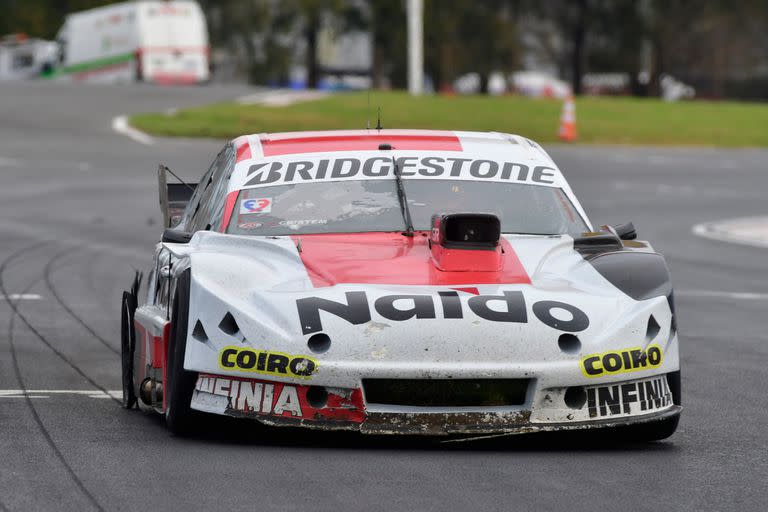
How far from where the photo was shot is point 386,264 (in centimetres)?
699

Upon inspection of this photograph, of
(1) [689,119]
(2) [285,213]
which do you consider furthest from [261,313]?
(1) [689,119]

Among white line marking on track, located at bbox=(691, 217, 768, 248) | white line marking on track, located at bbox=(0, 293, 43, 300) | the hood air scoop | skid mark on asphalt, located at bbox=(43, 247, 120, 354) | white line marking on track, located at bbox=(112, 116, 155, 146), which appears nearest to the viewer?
the hood air scoop

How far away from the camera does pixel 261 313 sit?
6.59 m

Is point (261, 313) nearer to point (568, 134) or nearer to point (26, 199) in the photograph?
point (26, 199)

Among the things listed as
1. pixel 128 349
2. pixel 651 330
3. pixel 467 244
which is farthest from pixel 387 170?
pixel 651 330

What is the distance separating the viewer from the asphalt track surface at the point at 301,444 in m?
5.84

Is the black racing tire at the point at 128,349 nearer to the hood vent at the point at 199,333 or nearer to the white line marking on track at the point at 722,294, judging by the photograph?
the hood vent at the point at 199,333

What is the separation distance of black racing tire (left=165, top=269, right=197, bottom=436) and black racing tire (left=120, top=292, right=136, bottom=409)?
2.81ft

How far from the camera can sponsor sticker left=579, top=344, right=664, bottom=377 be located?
6.55 metres

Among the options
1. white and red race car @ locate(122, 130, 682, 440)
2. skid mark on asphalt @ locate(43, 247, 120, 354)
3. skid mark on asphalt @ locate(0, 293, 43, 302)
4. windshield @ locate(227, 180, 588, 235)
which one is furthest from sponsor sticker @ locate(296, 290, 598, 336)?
skid mark on asphalt @ locate(0, 293, 43, 302)

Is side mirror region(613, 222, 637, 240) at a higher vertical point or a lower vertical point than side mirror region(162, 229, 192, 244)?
lower

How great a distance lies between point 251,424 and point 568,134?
2871cm

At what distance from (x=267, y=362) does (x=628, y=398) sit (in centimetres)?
145

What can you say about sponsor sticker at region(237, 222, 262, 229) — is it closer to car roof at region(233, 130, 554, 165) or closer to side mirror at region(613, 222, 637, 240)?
car roof at region(233, 130, 554, 165)
